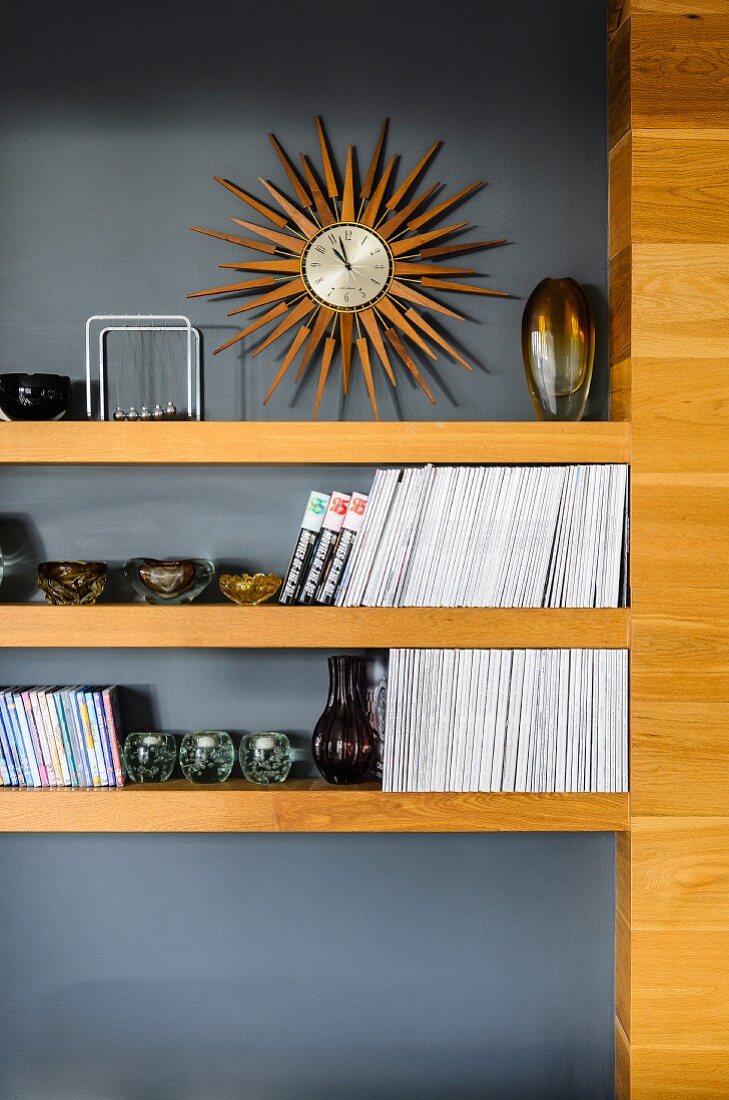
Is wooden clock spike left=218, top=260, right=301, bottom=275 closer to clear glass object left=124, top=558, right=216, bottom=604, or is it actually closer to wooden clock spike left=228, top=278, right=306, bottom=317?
wooden clock spike left=228, top=278, right=306, bottom=317

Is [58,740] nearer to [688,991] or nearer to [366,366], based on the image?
[366,366]

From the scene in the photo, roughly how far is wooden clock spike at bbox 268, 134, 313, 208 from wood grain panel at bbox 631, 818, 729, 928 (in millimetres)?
1339

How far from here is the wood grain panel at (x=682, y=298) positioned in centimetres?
176

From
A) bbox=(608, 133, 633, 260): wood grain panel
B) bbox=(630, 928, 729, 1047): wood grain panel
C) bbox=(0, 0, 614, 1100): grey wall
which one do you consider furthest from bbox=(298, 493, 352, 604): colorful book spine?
bbox=(630, 928, 729, 1047): wood grain panel

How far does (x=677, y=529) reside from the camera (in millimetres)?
1766

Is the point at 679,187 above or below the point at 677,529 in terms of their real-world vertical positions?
above

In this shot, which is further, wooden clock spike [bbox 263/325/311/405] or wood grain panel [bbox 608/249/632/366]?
wooden clock spike [bbox 263/325/311/405]

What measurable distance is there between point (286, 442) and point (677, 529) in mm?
732

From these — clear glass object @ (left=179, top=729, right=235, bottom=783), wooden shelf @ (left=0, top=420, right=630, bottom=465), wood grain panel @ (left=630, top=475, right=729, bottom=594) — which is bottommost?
clear glass object @ (left=179, top=729, right=235, bottom=783)

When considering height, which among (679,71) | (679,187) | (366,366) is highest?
(679,71)

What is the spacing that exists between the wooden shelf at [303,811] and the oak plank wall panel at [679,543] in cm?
13

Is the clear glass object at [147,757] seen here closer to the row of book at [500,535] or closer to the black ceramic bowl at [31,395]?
the row of book at [500,535]

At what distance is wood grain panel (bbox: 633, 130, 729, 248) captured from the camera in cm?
176

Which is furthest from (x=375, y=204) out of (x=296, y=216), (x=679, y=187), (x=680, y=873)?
(x=680, y=873)
